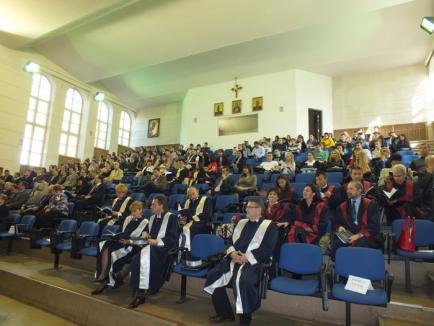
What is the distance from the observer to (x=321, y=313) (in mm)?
2730

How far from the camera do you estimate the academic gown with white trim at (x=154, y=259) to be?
10.7 feet

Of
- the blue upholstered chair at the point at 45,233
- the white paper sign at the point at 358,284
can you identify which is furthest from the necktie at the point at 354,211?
the blue upholstered chair at the point at 45,233


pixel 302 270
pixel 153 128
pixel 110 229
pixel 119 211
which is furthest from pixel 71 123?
pixel 302 270

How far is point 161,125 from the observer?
15625mm

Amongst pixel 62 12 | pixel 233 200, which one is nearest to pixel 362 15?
pixel 233 200

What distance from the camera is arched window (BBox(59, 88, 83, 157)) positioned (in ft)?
43.3

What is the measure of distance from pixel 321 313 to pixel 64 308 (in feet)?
8.77

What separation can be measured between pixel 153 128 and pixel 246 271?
45.3ft

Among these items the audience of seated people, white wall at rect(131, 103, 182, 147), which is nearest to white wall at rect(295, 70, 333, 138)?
the audience of seated people

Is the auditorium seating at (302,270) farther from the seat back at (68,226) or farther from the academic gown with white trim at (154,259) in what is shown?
the seat back at (68,226)

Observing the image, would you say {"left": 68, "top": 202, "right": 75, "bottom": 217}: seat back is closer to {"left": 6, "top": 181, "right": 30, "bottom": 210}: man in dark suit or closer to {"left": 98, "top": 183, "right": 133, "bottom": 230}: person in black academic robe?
{"left": 6, "top": 181, "right": 30, "bottom": 210}: man in dark suit

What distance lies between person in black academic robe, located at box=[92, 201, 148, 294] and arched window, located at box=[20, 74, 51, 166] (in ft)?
32.1

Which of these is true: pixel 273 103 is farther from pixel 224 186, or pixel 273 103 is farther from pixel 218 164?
pixel 224 186

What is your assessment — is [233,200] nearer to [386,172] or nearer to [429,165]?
[386,172]
